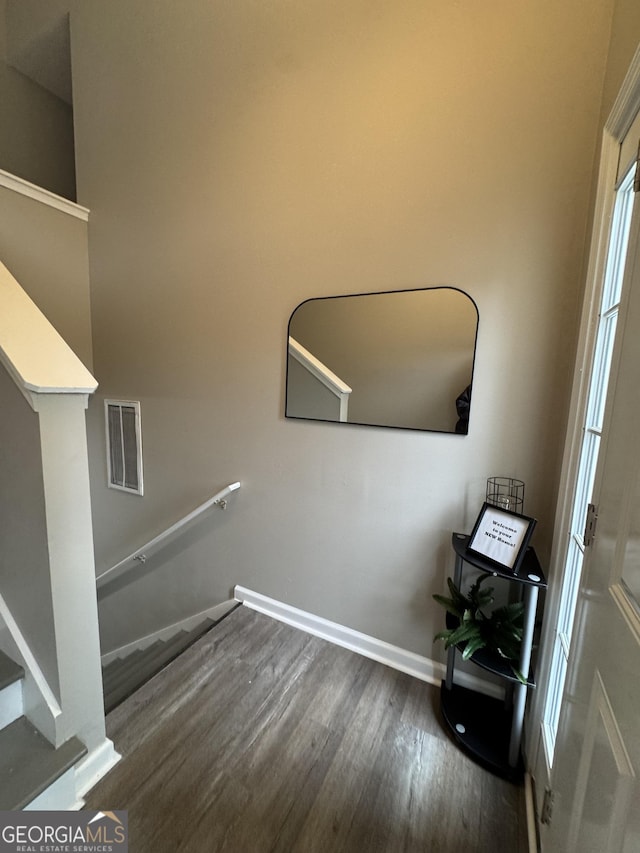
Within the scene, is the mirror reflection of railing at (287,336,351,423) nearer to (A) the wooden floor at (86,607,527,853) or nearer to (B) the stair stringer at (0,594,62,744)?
(A) the wooden floor at (86,607,527,853)

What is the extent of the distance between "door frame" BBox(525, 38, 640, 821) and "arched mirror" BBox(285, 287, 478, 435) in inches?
15.9

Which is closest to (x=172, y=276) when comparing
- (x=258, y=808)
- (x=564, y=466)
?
(x=564, y=466)

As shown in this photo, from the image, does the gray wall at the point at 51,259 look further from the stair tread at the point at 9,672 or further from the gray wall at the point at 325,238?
the stair tread at the point at 9,672

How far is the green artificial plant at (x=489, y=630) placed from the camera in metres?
1.28

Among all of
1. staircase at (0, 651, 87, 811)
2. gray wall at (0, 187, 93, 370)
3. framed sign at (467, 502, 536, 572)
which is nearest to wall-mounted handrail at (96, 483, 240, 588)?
staircase at (0, 651, 87, 811)

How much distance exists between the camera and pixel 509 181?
1373 mm

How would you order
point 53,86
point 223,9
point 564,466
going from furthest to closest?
point 53,86 → point 223,9 → point 564,466

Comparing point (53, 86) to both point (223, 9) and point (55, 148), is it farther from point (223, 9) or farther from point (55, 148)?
point (223, 9)

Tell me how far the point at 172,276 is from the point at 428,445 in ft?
6.47

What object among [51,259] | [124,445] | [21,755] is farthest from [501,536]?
[51,259]

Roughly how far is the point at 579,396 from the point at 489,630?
3.07 ft

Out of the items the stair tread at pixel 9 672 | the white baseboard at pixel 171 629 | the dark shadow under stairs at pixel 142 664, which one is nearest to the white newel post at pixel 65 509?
the stair tread at pixel 9 672

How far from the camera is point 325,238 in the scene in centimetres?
175

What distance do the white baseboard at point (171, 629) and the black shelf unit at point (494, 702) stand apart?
1.33 meters
